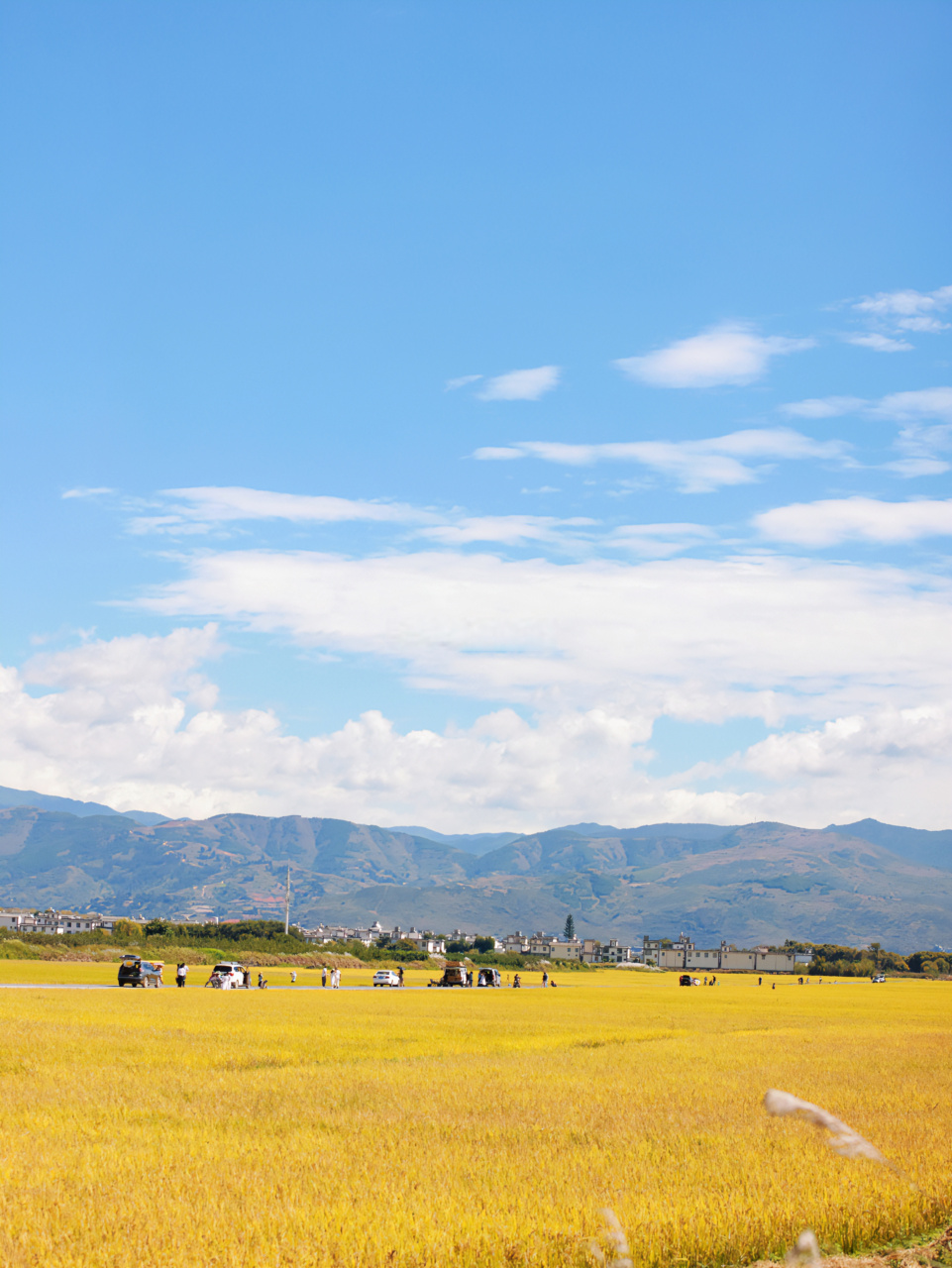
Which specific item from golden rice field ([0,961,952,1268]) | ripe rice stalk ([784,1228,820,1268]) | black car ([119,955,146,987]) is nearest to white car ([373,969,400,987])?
black car ([119,955,146,987])

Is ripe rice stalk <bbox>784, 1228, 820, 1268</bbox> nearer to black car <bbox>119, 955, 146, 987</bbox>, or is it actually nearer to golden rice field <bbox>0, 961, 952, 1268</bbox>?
golden rice field <bbox>0, 961, 952, 1268</bbox>

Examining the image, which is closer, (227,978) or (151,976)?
(151,976)

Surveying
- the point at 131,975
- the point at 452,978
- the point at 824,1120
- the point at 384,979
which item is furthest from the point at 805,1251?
the point at 452,978

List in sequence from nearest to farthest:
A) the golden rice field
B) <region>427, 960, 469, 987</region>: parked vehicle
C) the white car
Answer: the golden rice field
the white car
<region>427, 960, 469, 987</region>: parked vehicle

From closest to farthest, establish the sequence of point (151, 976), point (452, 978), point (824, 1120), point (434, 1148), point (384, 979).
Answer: point (824, 1120)
point (434, 1148)
point (151, 976)
point (384, 979)
point (452, 978)

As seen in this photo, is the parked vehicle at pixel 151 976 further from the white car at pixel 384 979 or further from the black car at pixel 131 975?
the white car at pixel 384 979

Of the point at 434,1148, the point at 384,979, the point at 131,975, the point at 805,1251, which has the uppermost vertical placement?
the point at 805,1251

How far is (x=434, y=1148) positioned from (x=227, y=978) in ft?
190

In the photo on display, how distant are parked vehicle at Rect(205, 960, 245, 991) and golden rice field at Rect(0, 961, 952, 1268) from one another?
1447 inches

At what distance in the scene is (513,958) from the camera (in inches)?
6378

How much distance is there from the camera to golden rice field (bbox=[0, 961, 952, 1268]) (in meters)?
11.0

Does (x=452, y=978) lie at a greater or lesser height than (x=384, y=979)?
lesser

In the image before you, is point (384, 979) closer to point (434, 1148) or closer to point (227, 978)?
point (227, 978)

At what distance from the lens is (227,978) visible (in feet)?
228
